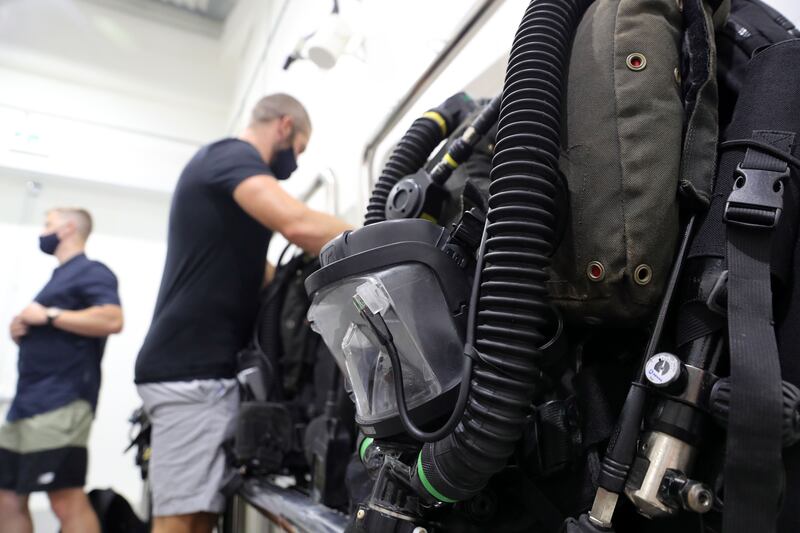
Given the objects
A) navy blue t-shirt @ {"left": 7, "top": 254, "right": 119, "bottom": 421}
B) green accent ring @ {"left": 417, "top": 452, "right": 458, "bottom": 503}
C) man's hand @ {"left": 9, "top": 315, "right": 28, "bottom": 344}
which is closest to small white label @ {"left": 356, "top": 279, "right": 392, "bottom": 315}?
green accent ring @ {"left": 417, "top": 452, "right": 458, "bottom": 503}

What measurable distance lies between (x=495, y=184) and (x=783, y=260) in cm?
24

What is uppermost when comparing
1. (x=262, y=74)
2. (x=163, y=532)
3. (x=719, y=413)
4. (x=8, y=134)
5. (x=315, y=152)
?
(x=262, y=74)

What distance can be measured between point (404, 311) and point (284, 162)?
1155 millimetres

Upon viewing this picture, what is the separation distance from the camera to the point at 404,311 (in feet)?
1.48

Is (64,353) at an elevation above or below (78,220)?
below

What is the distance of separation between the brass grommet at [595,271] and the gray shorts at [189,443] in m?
1.00

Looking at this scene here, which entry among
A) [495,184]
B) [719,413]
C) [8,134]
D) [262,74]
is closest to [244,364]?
[495,184]

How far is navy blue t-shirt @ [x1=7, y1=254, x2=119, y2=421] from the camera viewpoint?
1791 millimetres

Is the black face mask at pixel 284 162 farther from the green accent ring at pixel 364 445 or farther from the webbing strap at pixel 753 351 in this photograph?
the webbing strap at pixel 753 351

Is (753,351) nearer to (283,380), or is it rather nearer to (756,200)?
(756,200)

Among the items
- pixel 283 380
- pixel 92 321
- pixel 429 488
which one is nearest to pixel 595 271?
pixel 429 488

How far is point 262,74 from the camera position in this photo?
2.94 m

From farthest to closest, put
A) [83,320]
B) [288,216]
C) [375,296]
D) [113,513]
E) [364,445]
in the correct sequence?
[83,320]
[113,513]
[288,216]
[364,445]
[375,296]

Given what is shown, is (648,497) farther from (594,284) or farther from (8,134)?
(8,134)
